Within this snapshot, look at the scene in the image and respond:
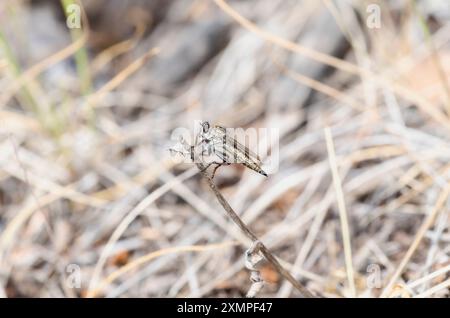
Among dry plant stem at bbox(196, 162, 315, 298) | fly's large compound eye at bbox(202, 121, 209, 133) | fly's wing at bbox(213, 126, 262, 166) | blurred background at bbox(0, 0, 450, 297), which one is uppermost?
blurred background at bbox(0, 0, 450, 297)

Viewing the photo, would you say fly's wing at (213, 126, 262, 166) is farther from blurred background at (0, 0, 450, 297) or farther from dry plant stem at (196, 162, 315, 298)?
blurred background at (0, 0, 450, 297)

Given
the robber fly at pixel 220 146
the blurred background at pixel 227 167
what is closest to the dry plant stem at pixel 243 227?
the robber fly at pixel 220 146

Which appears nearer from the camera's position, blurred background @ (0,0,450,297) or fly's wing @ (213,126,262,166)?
fly's wing @ (213,126,262,166)

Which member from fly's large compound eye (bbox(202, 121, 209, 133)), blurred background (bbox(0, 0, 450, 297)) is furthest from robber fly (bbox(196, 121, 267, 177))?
blurred background (bbox(0, 0, 450, 297))

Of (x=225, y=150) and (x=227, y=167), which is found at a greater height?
(x=227, y=167)

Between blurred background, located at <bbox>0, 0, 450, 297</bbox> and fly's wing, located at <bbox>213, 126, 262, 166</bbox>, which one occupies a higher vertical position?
blurred background, located at <bbox>0, 0, 450, 297</bbox>

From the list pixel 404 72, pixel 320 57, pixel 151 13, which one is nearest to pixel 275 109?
pixel 320 57

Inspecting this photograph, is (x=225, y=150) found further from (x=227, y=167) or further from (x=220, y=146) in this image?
(x=227, y=167)

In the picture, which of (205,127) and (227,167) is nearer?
(205,127)

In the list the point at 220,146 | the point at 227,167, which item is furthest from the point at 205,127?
the point at 227,167

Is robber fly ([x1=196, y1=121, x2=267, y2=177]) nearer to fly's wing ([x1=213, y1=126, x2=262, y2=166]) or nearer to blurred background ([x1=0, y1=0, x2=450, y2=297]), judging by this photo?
fly's wing ([x1=213, y1=126, x2=262, y2=166])

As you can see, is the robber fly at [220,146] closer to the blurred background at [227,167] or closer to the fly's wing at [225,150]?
the fly's wing at [225,150]
